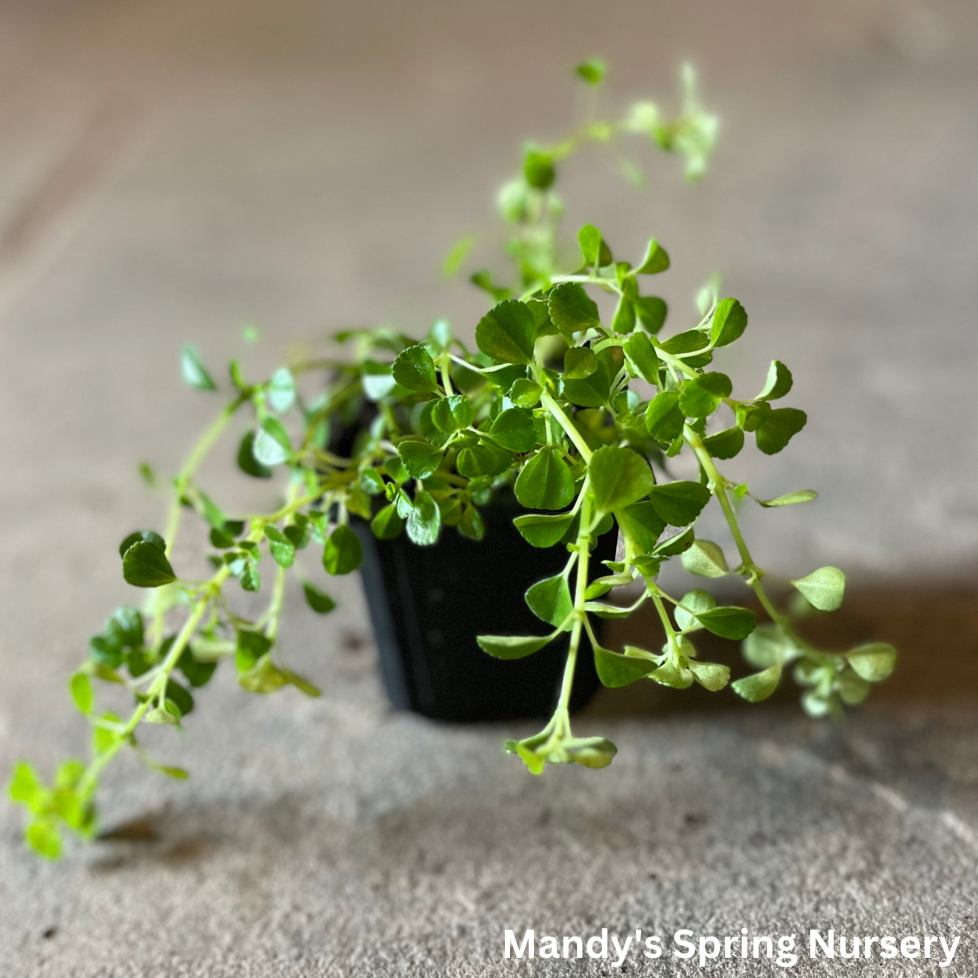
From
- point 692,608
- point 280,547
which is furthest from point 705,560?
point 280,547

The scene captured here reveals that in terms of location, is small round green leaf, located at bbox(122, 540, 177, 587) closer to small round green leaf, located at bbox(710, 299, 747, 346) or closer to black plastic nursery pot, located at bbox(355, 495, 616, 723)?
black plastic nursery pot, located at bbox(355, 495, 616, 723)

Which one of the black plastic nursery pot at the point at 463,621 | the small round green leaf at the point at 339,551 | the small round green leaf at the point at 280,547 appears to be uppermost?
the small round green leaf at the point at 280,547

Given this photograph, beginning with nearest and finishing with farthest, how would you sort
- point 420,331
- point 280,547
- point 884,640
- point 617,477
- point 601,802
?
point 617,477 → point 280,547 → point 601,802 → point 884,640 → point 420,331

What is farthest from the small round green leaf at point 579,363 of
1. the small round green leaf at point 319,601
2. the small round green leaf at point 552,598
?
the small round green leaf at point 319,601

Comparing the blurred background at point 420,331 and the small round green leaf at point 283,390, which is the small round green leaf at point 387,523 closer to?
the small round green leaf at point 283,390

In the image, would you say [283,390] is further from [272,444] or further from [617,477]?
[617,477]
